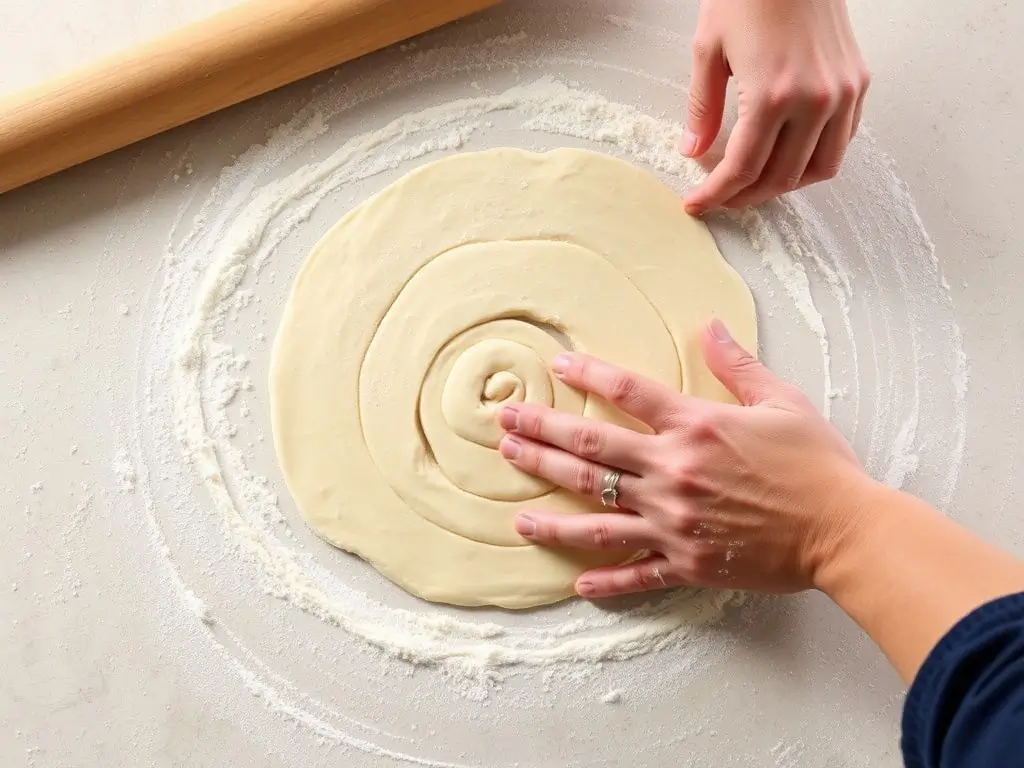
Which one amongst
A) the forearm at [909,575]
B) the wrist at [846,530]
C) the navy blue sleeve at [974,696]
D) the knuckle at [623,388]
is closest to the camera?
the navy blue sleeve at [974,696]

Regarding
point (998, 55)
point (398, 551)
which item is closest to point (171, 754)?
point (398, 551)

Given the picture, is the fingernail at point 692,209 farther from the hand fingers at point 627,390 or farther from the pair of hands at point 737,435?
the hand fingers at point 627,390

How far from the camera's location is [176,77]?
1178 mm

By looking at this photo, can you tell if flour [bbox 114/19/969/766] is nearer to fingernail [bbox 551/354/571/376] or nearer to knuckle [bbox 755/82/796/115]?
knuckle [bbox 755/82/796/115]

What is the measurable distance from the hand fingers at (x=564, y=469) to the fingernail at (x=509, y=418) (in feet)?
0.06

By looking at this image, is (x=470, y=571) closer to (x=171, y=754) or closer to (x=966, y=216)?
(x=171, y=754)

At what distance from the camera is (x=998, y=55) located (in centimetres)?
137

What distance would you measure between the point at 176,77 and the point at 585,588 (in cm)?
94

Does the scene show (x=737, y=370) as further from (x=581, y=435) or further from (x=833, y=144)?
(x=833, y=144)

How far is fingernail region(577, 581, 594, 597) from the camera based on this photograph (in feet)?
3.79

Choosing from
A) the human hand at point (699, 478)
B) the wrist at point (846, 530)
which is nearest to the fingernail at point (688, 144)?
the human hand at point (699, 478)

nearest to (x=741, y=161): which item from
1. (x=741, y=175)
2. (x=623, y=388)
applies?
(x=741, y=175)

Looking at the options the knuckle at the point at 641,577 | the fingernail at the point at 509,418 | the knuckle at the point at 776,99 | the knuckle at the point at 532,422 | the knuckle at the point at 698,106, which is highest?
the knuckle at the point at 698,106

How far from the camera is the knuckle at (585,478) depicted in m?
1.10
